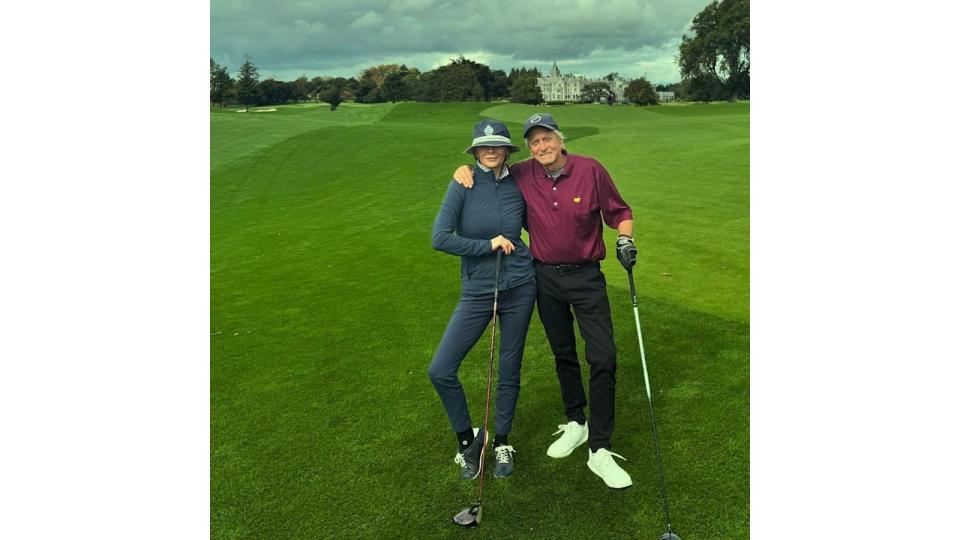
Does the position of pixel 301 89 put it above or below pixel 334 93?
above

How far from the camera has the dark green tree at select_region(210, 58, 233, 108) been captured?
205ft

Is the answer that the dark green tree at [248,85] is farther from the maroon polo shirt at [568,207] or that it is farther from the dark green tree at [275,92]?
the maroon polo shirt at [568,207]

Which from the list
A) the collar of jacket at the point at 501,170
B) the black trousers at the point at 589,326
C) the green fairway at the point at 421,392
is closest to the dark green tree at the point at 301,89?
the green fairway at the point at 421,392

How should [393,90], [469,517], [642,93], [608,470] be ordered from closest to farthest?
[469,517] < [608,470] < [642,93] < [393,90]

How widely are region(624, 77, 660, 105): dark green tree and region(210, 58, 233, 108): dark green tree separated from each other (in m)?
37.4

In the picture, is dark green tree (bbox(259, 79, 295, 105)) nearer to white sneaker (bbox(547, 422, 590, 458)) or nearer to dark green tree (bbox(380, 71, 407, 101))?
dark green tree (bbox(380, 71, 407, 101))

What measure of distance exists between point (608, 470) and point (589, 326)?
970 mm

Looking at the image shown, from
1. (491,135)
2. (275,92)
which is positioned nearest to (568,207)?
(491,135)

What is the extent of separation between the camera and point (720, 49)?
6075cm

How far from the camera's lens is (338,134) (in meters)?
34.9

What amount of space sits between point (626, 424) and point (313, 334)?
159 inches

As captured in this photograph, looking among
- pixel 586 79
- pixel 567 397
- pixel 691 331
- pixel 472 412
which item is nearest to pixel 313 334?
pixel 472 412

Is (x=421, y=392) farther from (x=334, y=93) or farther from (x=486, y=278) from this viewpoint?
(x=334, y=93)

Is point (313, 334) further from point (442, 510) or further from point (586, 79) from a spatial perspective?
point (586, 79)
